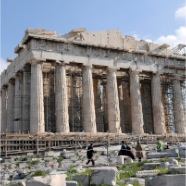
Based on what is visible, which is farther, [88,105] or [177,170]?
[88,105]

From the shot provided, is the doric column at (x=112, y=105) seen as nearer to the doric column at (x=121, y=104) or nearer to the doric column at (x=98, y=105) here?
the doric column at (x=98, y=105)

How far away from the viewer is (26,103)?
106ft

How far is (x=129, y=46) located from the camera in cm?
3684

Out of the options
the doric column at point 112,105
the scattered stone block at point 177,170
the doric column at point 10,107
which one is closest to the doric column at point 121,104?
the doric column at point 112,105

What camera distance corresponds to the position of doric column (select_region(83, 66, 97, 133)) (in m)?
31.3

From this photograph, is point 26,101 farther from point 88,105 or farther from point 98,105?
point 98,105

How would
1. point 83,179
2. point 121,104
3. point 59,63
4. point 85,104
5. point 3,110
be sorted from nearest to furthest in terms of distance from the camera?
point 83,179 < point 59,63 < point 85,104 < point 3,110 < point 121,104

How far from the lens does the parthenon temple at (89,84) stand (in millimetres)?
30891

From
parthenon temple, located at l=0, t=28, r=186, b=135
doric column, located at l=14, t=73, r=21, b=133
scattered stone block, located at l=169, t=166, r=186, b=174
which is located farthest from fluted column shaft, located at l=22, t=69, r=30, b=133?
scattered stone block, located at l=169, t=166, r=186, b=174

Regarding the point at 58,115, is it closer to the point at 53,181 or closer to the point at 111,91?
the point at 111,91

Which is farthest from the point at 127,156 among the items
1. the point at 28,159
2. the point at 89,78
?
the point at 89,78

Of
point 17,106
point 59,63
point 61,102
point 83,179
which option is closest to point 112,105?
point 61,102

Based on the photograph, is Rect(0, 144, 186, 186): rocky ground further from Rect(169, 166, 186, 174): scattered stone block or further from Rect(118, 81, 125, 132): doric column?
Rect(118, 81, 125, 132): doric column

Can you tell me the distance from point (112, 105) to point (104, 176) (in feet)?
79.6
